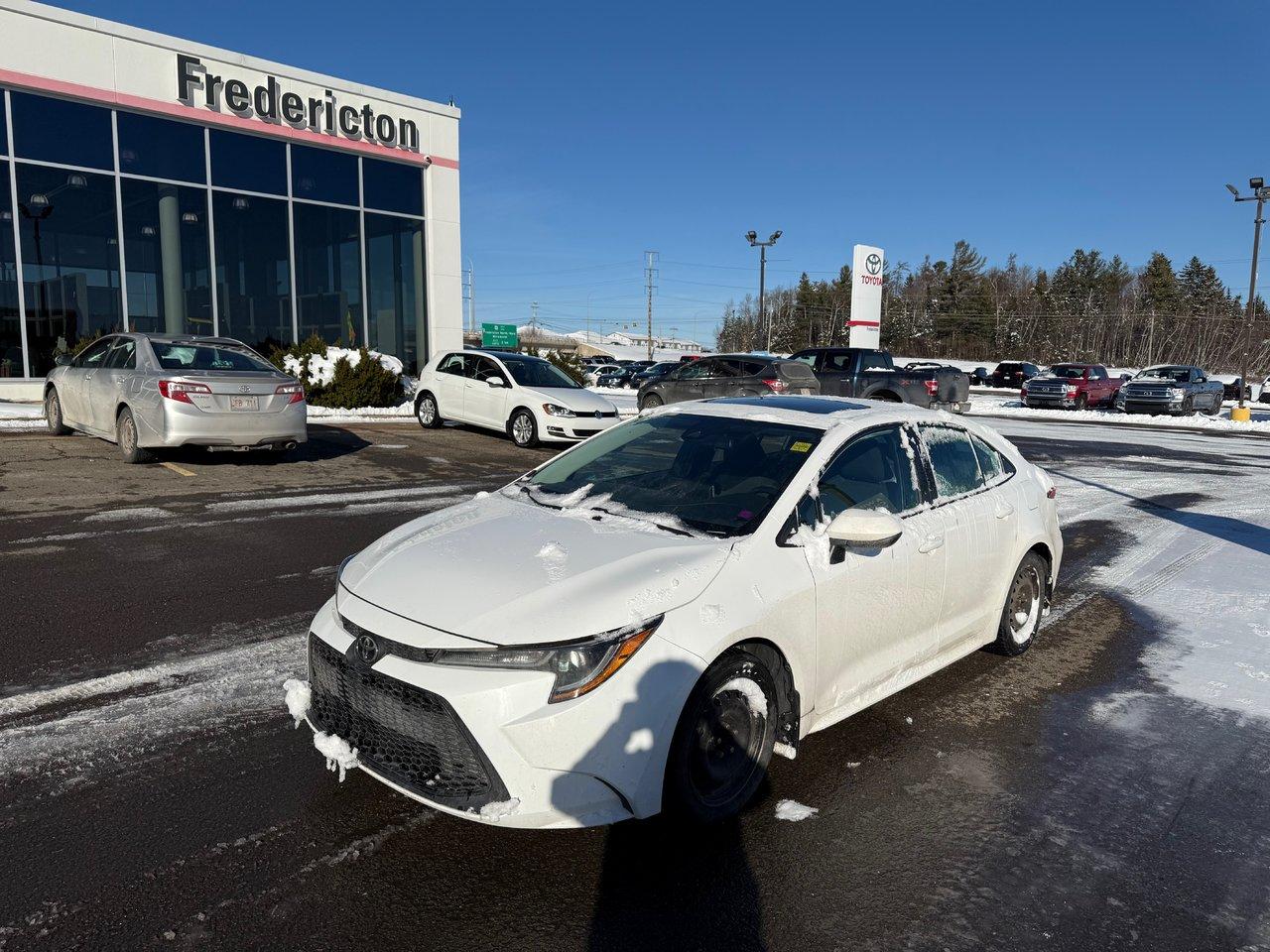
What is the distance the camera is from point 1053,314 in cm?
9650

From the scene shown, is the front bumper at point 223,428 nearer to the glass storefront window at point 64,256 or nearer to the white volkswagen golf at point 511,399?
the white volkswagen golf at point 511,399

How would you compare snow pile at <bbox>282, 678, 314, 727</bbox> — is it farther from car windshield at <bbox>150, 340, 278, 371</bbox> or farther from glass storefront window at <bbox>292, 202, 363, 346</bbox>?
glass storefront window at <bbox>292, 202, 363, 346</bbox>

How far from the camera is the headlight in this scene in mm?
2799

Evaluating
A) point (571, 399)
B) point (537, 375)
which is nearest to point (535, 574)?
point (571, 399)

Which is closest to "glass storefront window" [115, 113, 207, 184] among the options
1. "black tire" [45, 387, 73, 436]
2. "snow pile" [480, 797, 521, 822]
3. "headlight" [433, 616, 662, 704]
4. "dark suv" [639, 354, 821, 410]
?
"black tire" [45, 387, 73, 436]

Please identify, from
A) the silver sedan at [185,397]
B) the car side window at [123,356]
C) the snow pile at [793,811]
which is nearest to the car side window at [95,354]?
the silver sedan at [185,397]

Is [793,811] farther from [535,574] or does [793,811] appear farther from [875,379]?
[875,379]

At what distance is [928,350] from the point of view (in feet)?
335

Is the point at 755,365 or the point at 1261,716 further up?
the point at 755,365

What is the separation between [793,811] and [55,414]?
43.2ft

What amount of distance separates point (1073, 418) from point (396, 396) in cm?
2158

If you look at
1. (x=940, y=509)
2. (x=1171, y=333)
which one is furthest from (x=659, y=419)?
(x=1171, y=333)

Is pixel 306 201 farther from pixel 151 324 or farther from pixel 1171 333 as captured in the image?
pixel 1171 333

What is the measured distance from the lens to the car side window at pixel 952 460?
4508 millimetres
